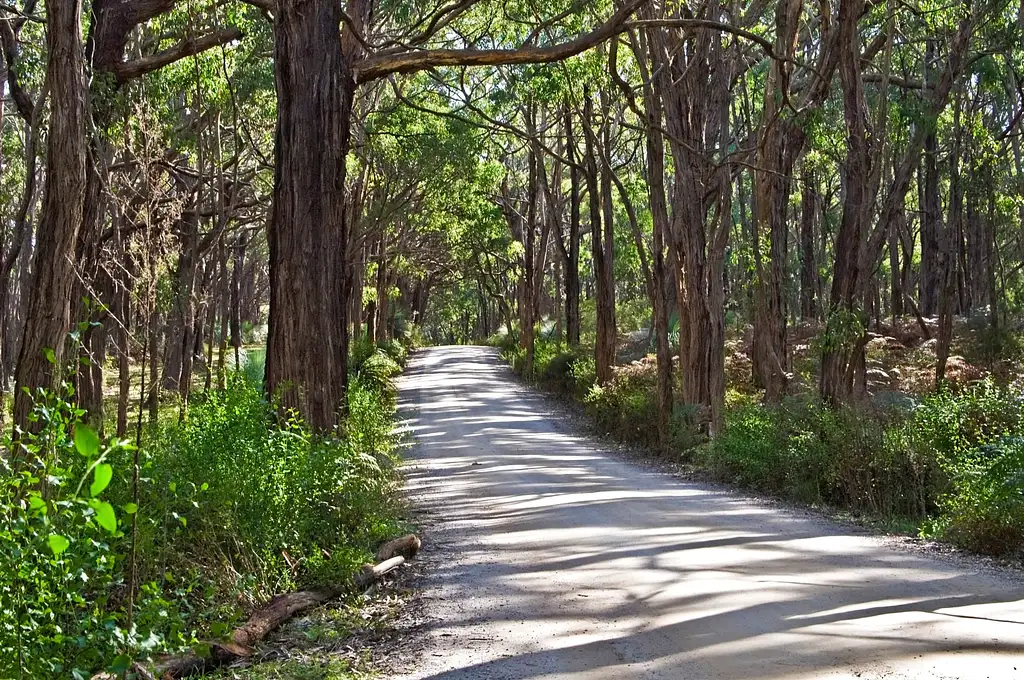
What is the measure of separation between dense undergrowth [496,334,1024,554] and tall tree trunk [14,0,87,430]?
803cm

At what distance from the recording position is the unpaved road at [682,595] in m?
5.76

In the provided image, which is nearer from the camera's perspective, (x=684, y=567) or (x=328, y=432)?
(x=684, y=567)

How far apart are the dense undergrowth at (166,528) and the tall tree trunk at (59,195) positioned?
140 cm

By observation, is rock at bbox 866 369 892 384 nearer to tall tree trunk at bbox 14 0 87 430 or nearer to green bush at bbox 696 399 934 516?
green bush at bbox 696 399 934 516

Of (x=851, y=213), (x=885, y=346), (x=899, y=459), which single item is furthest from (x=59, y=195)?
(x=885, y=346)

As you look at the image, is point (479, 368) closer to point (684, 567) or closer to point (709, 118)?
point (709, 118)

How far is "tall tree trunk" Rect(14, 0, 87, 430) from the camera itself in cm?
852

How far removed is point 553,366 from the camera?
32.7 metres

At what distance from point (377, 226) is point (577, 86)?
11.5 m

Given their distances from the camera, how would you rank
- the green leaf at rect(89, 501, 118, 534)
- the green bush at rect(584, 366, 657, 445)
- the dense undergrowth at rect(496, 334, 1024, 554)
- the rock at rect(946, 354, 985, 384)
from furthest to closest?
the rock at rect(946, 354, 985, 384)
the green bush at rect(584, 366, 657, 445)
the dense undergrowth at rect(496, 334, 1024, 554)
the green leaf at rect(89, 501, 118, 534)

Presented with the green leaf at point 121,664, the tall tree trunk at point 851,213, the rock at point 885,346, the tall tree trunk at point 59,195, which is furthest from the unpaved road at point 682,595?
the rock at point 885,346

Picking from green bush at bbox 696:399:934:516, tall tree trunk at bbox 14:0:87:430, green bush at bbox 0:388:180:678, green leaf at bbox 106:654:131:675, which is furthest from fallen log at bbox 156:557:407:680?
green bush at bbox 696:399:934:516

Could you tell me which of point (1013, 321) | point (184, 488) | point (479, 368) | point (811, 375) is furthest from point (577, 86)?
point (479, 368)

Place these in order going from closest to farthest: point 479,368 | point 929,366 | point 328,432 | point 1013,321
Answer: point 328,432
point 929,366
point 1013,321
point 479,368
